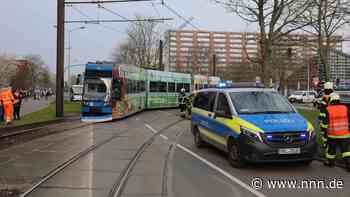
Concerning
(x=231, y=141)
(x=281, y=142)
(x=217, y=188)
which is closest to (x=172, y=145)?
(x=231, y=141)

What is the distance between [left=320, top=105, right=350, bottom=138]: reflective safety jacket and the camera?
31.9ft

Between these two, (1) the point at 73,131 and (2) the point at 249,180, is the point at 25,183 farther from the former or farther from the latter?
(1) the point at 73,131

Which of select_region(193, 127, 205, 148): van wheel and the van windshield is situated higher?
the van windshield

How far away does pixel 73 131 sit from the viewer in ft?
60.1

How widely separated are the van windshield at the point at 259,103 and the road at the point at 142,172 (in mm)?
1309

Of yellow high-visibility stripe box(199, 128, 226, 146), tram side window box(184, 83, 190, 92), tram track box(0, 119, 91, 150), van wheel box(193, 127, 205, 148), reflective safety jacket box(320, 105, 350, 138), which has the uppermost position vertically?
tram side window box(184, 83, 190, 92)

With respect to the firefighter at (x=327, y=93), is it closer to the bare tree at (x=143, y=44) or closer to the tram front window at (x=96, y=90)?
the tram front window at (x=96, y=90)

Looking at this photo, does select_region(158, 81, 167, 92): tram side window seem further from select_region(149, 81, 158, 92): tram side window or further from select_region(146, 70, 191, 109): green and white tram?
select_region(149, 81, 158, 92): tram side window

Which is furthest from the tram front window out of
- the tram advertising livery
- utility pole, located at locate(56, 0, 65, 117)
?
utility pole, located at locate(56, 0, 65, 117)

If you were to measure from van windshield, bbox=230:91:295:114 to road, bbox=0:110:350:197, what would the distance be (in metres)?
1.31

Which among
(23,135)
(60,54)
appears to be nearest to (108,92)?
(60,54)

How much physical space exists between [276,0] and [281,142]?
14390mm

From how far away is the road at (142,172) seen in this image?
7.73 meters

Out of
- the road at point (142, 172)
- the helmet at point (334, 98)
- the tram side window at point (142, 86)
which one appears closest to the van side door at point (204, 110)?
the road at point (142, 172)
